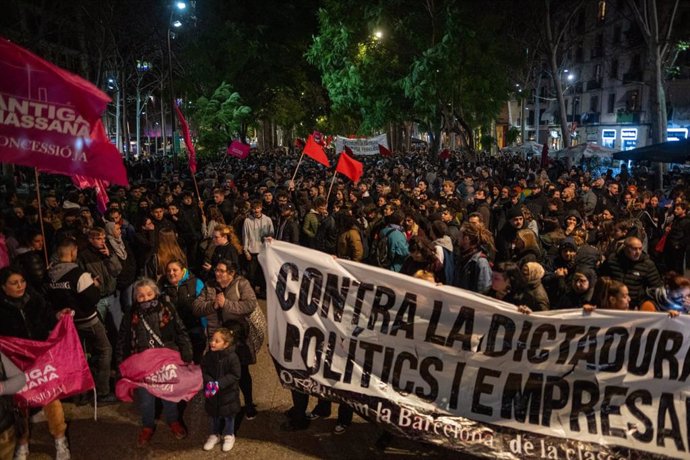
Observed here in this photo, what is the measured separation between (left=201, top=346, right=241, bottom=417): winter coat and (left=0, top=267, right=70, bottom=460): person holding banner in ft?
3.94

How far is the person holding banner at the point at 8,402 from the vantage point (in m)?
3.82

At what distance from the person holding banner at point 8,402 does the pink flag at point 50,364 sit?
0.13m

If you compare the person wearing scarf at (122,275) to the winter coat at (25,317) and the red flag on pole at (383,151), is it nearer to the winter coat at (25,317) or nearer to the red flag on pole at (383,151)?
the winter coat at (25,317)

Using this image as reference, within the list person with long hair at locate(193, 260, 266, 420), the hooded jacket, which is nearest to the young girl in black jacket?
person with long hair at locate(193, 260, 266, 420)

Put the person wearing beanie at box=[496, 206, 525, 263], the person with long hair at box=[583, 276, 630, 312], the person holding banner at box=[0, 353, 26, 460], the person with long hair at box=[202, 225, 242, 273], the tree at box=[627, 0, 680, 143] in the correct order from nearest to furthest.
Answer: the person holding banner at box=[0, 353, 26, 460]
the person with long hair at box=[583, 276, 630, 312]
the person with long hair at box=[202, 225, 242, 273]
the person wearing beanie at box=[496, 206, 525, 263]
the tree at box=[627, 0, 680, 143]

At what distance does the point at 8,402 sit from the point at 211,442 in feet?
5.15

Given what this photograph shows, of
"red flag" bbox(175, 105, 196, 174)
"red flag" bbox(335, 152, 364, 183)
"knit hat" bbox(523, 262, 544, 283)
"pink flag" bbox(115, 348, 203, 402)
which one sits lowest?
"pink flag" bbox(115, 348, 203, 402)

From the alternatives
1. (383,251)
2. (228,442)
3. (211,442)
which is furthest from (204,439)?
(383,251)

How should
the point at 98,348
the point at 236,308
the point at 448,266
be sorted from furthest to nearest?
the point at 448,266 → the point at 98,348 → the point at 236,308

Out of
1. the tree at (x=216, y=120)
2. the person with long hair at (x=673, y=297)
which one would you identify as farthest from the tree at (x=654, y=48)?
the person with long hair at (x=673, y=297)

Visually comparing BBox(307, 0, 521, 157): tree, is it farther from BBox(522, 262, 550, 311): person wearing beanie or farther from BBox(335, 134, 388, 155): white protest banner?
BBox(522, 262, 550, 311): person wearing beanie

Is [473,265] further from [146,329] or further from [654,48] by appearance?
[654,48]

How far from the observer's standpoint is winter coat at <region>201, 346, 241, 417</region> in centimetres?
451

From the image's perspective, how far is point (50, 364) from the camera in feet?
14.2
